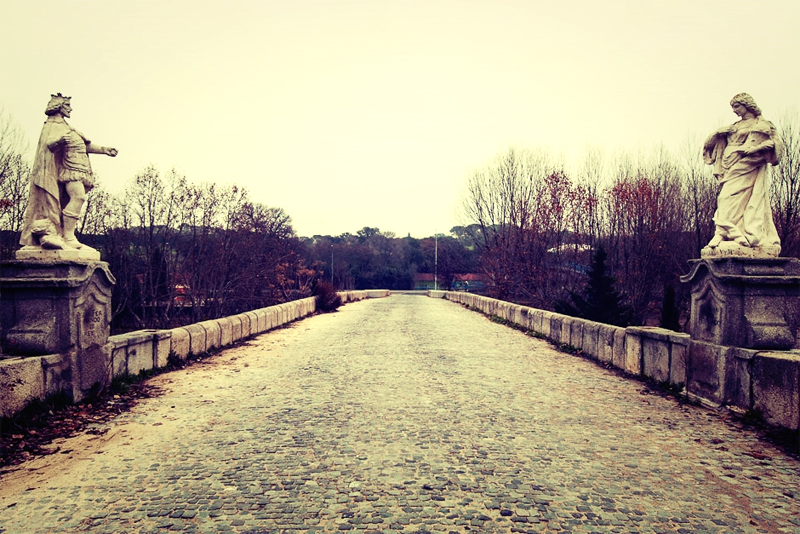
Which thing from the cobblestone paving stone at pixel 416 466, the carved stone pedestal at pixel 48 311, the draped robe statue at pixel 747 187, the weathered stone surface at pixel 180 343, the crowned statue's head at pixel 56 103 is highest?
the crowned statue's head at pixel 56 103

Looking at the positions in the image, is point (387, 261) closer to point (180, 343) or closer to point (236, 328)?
point (236, 328)

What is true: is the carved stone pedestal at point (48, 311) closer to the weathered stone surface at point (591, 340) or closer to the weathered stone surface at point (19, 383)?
the weathered stone surface at point (19, 383)

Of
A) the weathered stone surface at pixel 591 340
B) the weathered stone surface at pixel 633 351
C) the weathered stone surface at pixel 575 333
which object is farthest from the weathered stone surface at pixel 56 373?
the weathered stone surface at pixel 575 333

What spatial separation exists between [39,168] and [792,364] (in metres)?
8.56

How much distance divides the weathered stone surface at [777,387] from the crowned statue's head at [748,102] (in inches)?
118

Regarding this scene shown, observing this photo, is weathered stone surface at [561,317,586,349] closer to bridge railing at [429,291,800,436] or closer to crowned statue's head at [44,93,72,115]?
bridge railing at [429,291,800,436]

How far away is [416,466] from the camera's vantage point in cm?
416

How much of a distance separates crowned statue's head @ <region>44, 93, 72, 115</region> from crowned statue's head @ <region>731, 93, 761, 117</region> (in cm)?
842

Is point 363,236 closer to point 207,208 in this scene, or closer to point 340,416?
point 207,208

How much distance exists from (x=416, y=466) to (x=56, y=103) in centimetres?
608

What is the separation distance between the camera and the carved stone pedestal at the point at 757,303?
5.82 meters

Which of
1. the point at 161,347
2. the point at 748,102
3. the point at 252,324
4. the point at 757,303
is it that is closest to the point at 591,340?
the point at 757,303

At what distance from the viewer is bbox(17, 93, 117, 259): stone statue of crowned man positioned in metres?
5.97

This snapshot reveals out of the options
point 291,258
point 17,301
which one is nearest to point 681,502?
point 17,301
